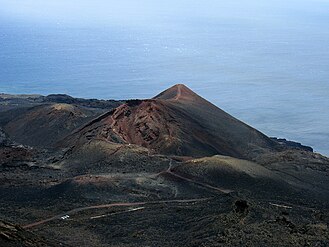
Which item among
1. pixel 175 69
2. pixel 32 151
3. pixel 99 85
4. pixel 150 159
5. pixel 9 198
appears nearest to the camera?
pixel 9 198

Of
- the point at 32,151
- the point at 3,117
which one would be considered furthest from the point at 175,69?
the point at 32,151

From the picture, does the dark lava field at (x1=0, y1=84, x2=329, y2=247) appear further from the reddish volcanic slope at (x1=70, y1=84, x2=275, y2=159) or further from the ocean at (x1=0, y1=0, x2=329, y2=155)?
the ocean at (x1=0, y1=0, x2=329, y2=155)

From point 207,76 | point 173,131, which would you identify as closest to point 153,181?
point 173,131

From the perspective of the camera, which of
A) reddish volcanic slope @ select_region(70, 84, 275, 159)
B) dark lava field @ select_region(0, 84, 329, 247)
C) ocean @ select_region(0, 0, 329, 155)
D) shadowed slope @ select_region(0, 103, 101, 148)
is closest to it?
dark lava field @ select_region(0, 84, 329, 247)

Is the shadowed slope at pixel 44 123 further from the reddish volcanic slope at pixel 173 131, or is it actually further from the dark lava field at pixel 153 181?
the reddish volcanic slope at pixel 173 131

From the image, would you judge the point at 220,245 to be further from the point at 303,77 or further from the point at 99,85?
the point at 303,77

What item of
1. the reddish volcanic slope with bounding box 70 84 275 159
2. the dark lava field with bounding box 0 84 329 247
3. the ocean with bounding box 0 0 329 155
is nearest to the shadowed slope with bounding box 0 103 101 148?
the dark lava field with bounding box 0 84 329 247

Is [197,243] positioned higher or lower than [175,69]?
lower

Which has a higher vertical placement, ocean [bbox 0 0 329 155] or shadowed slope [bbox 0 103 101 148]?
ocean [bbox 0 0 329 155]
